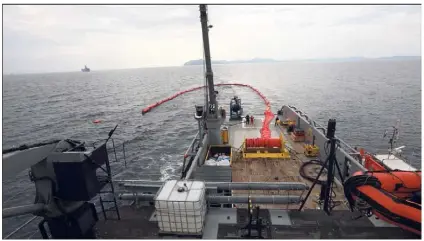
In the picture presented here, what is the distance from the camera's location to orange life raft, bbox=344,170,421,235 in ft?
25.0

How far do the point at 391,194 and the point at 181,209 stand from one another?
6757 mm

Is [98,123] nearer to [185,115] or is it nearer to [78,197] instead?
[185,115]

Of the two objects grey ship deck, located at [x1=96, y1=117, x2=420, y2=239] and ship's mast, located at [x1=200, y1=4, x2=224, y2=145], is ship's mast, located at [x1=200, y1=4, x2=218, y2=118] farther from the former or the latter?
grey ship deck, located at [x1=96, y1=117, x2=420, y2=239]

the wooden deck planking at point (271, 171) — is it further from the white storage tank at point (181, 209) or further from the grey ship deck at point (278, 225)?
the white storage tank at point (181, 209)

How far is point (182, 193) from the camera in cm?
789

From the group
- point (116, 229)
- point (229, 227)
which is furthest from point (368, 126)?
point (116, 229)

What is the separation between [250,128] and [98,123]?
99.0ft

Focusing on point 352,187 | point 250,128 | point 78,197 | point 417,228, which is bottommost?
point 250,128

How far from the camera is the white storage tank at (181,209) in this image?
24.8ft

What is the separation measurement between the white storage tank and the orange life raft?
16.4 feet

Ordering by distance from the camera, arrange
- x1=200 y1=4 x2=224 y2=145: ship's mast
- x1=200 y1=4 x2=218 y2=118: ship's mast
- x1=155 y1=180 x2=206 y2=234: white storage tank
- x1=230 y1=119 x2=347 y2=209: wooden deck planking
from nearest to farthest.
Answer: x1=155 y1=180 x2=206 y2=234: white storage tank, x1=230 y1=119 x2=347 y2=209: wooden deck planking, x1=200 y1=4 x2=218 y2=118: ship's mast, x1=200 y1=4 x2=224 y2=145: ship's mast

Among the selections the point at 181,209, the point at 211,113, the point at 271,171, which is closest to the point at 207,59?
the point at 211,113

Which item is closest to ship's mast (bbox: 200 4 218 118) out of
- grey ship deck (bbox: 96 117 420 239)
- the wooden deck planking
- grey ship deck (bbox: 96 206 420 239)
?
the wooden deck planking

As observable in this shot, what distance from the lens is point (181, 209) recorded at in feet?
25.0
